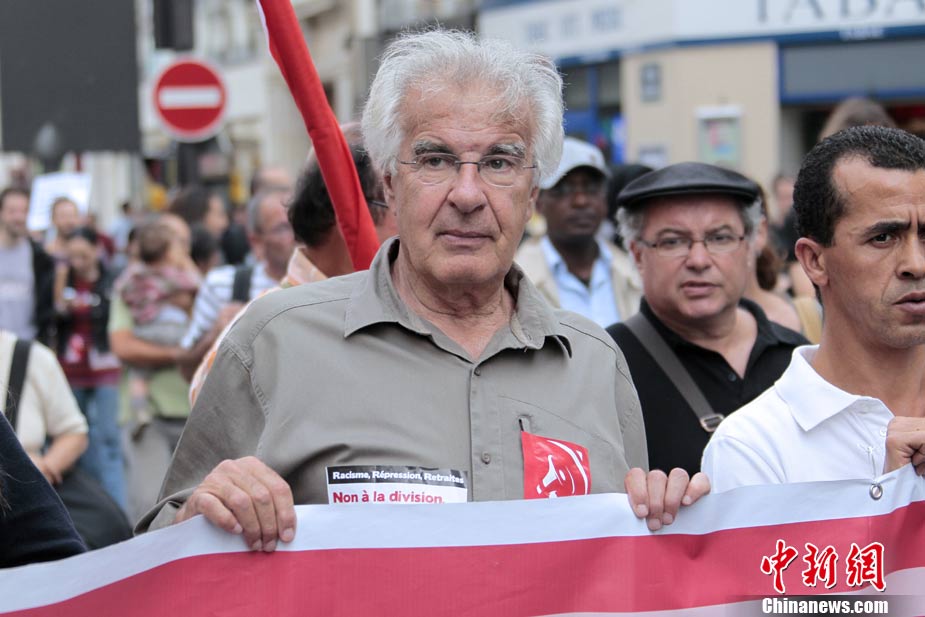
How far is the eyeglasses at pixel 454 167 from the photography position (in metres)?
2.90

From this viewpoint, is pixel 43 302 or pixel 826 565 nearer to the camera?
pixel 826 565

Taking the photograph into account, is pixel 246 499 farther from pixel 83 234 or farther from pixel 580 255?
pixel 83 234

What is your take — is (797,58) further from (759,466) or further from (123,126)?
(759,466)

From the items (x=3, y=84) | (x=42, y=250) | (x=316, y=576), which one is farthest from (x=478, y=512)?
(x=42, y=250)

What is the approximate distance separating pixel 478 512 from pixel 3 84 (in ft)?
18.4

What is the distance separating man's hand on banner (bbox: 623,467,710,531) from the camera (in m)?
2.73

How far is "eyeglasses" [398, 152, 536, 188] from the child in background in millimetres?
5362

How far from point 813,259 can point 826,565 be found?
685 mm

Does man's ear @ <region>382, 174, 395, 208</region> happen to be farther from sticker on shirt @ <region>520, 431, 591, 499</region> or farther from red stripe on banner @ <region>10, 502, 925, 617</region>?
red stripe on banner @ <region>10, 502, 925, 617</region>

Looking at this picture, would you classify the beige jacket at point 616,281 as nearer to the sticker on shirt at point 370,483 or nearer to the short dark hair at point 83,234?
the sticker on shirt at point 370,483

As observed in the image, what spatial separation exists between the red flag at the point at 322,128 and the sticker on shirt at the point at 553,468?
3.58 feet

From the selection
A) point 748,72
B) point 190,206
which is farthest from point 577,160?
point 748,72

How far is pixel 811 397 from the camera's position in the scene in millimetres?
3059

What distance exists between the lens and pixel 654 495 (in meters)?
2.74
